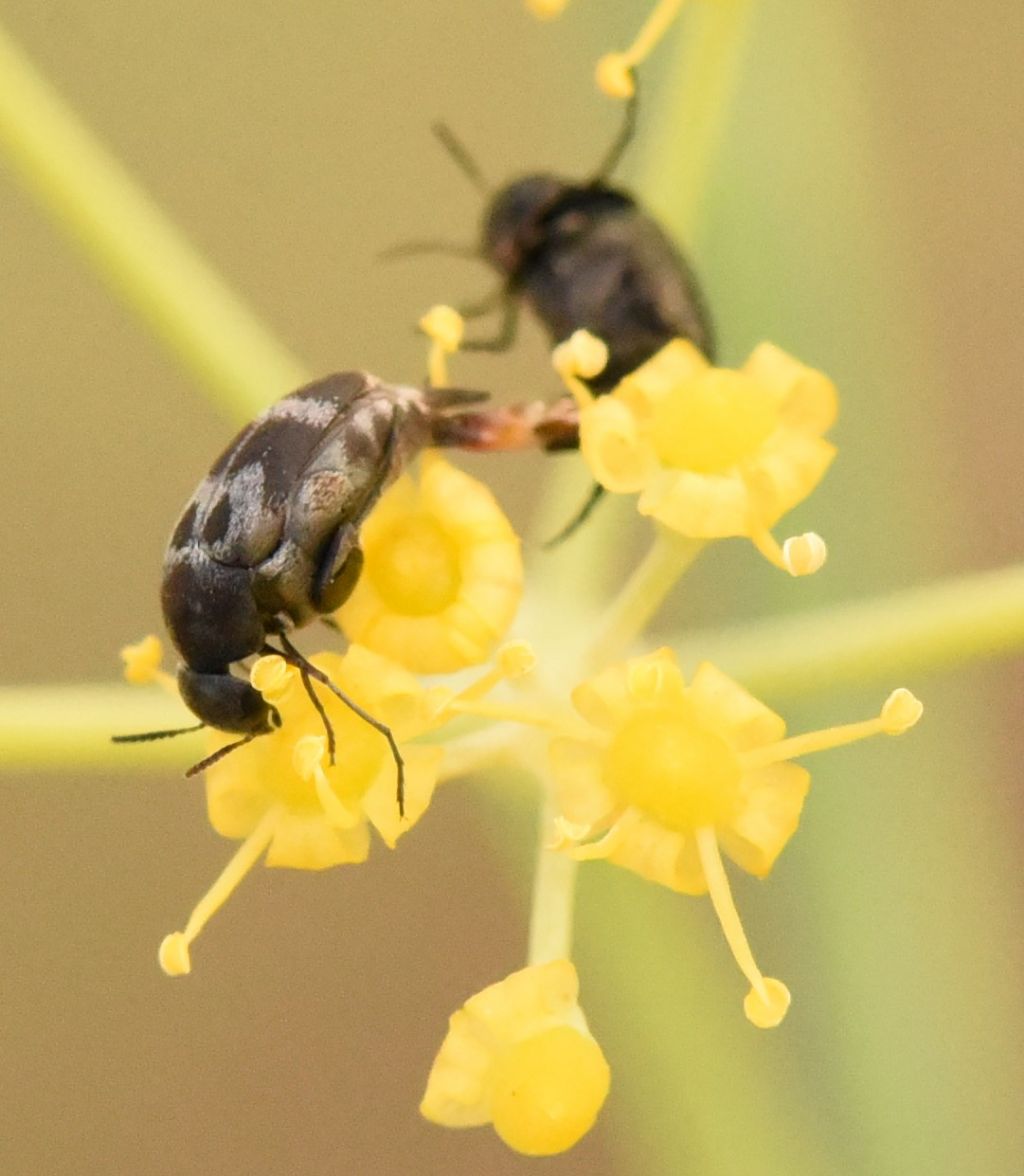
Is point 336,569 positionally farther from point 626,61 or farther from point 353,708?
point 626,61

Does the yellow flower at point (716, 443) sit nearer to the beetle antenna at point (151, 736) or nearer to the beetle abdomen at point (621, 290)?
the beetle abdomen at point (621, 290)

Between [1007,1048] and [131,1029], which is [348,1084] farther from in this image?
[1007,1048]

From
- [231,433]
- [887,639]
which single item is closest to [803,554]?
[887,639]

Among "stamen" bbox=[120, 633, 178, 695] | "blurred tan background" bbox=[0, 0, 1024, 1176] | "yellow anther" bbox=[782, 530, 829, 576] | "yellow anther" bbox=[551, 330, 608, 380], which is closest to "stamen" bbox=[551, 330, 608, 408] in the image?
"yellow anther" bbox=[551, 330, 608, 380]

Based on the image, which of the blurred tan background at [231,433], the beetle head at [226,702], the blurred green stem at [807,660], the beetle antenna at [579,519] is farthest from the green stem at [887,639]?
the blurred tan background at [231,433]

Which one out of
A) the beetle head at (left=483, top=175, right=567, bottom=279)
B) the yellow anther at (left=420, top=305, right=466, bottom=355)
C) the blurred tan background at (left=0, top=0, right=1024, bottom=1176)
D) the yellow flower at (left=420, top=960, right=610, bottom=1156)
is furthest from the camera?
the blurred tan background at (left=0, top=0, right=1024, bottom=1176)

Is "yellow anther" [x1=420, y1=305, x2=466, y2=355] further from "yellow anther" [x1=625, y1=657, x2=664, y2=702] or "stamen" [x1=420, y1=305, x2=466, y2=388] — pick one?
"yellow anther" [x1=625, y1=657, x2=664, y2=702]
